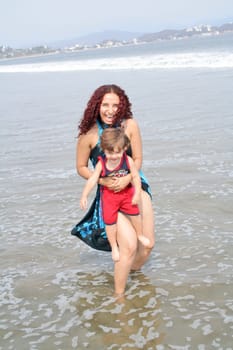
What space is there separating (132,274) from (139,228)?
559 mm

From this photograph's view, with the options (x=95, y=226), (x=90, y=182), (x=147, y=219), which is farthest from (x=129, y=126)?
(x=95, y=226)

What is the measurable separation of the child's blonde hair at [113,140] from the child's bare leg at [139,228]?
1.99 ft

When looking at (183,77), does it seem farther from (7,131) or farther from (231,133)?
(231,133)

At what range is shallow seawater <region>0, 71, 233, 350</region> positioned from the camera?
370 cm

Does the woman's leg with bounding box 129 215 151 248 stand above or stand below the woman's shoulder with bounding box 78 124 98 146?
below

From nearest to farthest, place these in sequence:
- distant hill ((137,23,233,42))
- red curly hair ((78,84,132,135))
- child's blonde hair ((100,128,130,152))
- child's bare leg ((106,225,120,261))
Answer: child's blonde hair ((100,128,130,152))
child's bare leg ((106,225,120,261))
red curly hair ((78,84,132,135))
distant hill ((137,23,233,42))

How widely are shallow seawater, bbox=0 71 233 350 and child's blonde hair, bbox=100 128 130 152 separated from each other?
121 centimetres

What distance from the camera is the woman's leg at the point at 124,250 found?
166 inches

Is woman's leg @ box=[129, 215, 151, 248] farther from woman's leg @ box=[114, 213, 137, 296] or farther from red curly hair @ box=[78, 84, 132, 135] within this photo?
red curly hair @ box=[78, 84, 132, 135]

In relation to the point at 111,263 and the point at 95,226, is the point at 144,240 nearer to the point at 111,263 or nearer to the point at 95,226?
the point at 95,226

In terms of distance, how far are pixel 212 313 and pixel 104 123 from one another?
1.74 meters

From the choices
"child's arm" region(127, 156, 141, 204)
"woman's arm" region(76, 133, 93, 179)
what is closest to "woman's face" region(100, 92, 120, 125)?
"woman's arm" region(76, 133, 93, 179)

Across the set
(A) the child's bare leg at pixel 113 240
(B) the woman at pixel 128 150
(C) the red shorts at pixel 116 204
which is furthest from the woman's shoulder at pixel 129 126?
(A) the child's bare leg at pixel 113 240

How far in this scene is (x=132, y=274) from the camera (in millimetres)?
4652
